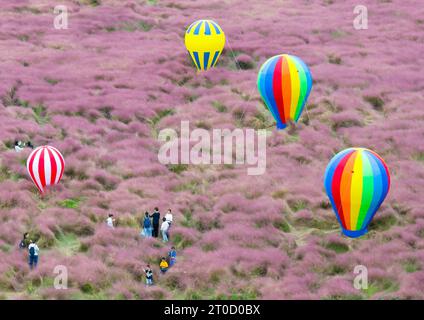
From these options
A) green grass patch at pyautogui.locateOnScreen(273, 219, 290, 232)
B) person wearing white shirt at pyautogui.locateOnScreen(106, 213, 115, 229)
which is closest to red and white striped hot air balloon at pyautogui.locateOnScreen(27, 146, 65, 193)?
person wearing white shirt at pyautogui.locateOnScreen(106, 213, 115, 229)

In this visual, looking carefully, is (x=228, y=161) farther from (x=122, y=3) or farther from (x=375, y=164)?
(x=122, y=3)

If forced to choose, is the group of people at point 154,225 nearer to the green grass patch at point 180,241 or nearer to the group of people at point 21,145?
the green grass patch at point 180,241

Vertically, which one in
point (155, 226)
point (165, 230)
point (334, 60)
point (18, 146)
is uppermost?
point (334, 60)

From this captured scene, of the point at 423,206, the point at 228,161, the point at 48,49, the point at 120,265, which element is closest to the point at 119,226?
the point at 120,265

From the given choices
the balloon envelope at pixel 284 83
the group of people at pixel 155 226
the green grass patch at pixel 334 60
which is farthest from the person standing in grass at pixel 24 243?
the green grass patch at pixel 334 60

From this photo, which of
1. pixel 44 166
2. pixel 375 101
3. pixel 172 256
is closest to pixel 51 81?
pixel 44 166

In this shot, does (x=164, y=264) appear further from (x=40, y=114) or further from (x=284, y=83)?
(x=40, y=114)
